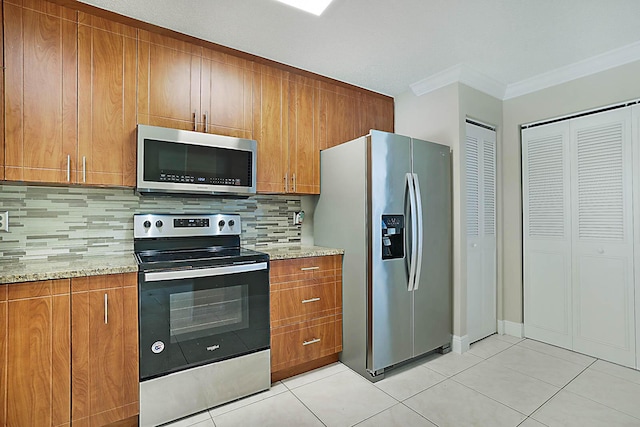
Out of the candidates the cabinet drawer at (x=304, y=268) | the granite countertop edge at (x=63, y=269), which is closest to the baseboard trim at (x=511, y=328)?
the cabinet drawer at (x=304, y=268)

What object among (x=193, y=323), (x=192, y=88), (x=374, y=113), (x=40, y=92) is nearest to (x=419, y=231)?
(x=374, y=113)

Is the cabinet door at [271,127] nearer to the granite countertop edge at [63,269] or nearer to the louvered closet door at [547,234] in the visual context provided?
the granite countertop edge at [63,269]

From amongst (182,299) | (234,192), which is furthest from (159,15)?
(182,299)

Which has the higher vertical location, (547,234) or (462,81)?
(462,81)

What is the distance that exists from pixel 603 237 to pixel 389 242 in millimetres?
1819

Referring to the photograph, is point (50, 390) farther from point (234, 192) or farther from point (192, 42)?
point (192, 42)

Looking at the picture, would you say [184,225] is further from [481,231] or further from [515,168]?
[515,168]

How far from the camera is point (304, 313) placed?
243cm

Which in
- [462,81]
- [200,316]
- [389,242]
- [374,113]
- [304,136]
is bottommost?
[200,316]

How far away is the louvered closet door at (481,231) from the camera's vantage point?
301 cm

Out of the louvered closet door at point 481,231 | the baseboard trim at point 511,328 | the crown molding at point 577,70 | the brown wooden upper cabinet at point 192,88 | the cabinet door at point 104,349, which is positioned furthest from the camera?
the baseboard trim at point 511,328

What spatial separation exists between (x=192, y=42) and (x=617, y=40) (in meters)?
3.03

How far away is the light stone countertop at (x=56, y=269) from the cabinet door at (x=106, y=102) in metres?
0.51

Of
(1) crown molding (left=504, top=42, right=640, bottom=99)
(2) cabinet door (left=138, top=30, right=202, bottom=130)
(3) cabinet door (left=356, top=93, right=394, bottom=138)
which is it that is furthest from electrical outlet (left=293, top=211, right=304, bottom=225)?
(1) crown molding (left=504, top=42, right=640, bottom=99)
